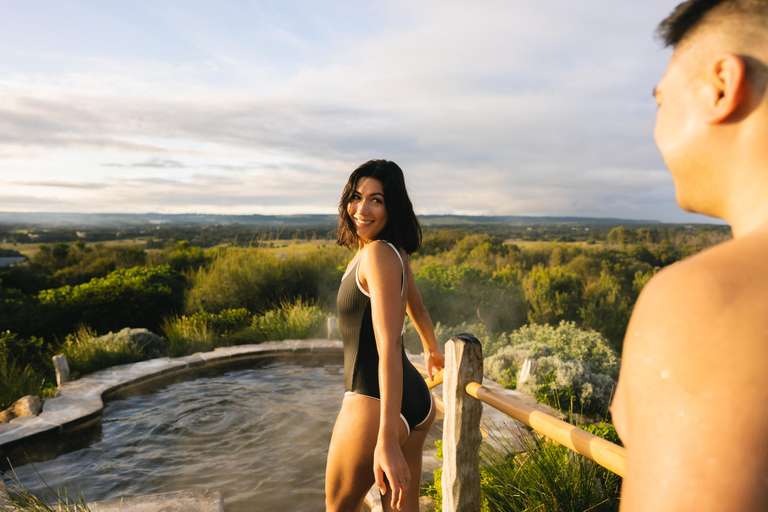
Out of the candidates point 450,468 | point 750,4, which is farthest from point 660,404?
point 450,468

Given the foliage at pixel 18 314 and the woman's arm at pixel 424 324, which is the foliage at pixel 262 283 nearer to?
the foliage at pixel 18 314

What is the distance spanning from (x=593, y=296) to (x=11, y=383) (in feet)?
35.0

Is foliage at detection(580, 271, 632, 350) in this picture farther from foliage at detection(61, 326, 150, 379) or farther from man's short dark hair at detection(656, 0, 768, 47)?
man's short dark hair at detection(656, 0, 768, 47)

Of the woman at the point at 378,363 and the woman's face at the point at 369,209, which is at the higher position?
the woman's face at the point at 369,209

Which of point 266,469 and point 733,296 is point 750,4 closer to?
point 733,296

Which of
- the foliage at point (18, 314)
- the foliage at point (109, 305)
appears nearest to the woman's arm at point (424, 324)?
the foliage at point (109, 305)

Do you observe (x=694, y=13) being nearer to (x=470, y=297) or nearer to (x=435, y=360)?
(x=435, y=360)

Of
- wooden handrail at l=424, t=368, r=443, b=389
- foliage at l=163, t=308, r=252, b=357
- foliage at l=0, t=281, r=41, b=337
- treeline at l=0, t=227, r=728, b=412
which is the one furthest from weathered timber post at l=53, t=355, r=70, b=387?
wooden handrail at l=424, t=368, r=443, b=389

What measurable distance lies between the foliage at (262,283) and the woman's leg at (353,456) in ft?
25.5

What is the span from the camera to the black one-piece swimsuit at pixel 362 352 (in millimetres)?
2035

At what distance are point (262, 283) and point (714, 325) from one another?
10318mm

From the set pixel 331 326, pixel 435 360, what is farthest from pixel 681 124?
pixel 331 326

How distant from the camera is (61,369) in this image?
19.3 ft

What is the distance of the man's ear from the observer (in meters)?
0.55
